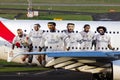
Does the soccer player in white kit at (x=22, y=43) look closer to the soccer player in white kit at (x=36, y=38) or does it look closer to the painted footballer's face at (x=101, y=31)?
the soccer player in white kit at (x=36, y=38)

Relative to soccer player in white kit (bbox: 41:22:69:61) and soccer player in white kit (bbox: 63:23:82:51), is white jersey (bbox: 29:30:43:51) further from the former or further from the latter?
soccer player in white kit (bbox: 63:23:82:51)

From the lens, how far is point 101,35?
2784 centimetres

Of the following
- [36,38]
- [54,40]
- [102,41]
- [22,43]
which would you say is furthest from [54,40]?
[102,41]

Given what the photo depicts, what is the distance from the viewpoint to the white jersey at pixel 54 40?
2767cm

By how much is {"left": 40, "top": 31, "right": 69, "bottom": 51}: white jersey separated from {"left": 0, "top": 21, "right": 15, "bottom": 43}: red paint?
2.13 meters

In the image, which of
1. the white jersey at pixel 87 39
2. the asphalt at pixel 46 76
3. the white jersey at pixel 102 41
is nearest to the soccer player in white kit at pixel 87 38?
the white jersey at pixel 87 39

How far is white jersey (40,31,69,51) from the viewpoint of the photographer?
27.7 metres

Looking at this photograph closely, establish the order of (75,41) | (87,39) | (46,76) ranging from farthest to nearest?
(46,76) < (75,41) < (87,39)

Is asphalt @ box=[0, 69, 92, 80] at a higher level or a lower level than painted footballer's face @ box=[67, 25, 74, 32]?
lower

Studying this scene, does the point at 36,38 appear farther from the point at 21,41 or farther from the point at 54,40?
the point at 54,40

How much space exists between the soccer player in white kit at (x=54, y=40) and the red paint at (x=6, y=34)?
2126 millimetres

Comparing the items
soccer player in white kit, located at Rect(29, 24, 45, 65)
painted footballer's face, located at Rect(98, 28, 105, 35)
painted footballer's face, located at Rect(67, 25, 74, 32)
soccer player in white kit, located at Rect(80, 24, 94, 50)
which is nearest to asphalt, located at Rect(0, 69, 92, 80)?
soccer player in white kit, located at Rect(29, 24, 45, 65)

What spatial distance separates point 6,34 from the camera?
1104 inches

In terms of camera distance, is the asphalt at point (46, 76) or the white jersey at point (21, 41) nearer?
the white jersey at point (21, 41)
